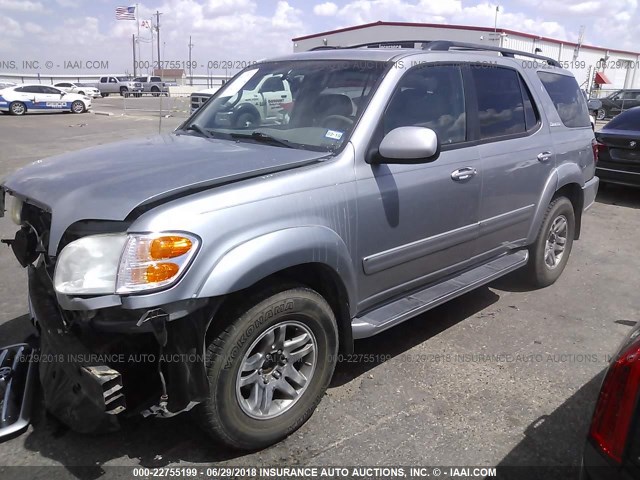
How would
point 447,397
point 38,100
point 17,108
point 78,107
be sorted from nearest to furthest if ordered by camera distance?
1. point 447,397
2. point 17,108
3. point 38,100
4. point 78,107

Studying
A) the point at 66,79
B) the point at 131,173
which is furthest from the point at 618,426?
the point at 66,79

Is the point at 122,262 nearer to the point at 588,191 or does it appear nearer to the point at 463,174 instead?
the point at 463,174

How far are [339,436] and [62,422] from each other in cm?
143

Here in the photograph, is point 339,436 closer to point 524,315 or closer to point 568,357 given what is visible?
point 568,357

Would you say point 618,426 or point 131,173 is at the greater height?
point 131,173

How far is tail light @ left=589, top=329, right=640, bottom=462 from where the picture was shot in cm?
164

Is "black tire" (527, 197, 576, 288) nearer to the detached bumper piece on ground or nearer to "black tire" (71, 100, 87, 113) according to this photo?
the detached bumper piece on ground

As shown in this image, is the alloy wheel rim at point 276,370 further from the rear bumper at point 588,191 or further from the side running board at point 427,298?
the rear bumper at point 588,191

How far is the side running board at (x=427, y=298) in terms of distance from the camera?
311 centimetres

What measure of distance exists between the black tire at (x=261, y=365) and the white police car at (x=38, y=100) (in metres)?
28.4

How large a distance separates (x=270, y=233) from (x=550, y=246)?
346 cm

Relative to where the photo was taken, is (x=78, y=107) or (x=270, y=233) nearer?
(x=270, y=233)

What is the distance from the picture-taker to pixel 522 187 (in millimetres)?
4219

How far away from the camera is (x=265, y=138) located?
10.7 ft
